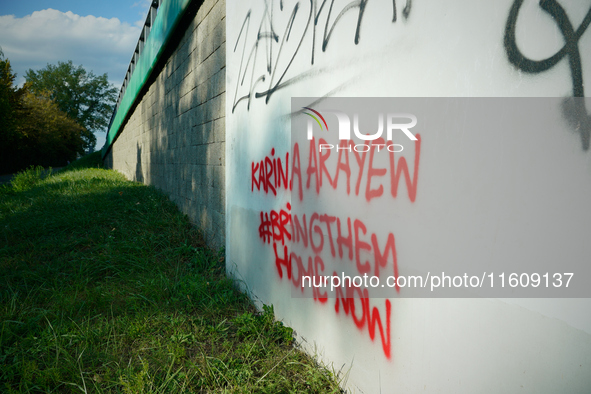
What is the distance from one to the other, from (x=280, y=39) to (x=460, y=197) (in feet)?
5.56

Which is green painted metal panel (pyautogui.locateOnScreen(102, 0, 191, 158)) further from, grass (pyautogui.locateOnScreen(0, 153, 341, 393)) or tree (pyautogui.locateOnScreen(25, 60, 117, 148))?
tree (pyautogui.locateOnScreen(25, 60, 117, 148))

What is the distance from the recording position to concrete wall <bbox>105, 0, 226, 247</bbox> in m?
3.57

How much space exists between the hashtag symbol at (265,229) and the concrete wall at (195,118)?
0.90m

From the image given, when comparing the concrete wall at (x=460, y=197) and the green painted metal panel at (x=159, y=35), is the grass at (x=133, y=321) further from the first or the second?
the green painted metal panel at (x=159, y=35)

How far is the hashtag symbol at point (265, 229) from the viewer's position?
255 centimetres

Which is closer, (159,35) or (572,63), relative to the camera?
(572,63)

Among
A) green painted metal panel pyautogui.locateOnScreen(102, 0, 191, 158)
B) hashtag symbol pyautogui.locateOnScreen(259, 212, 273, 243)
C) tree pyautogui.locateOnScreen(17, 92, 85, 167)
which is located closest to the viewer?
hashtag symbol pyautogui.locateOnScreen(259, 212, 273, 243)

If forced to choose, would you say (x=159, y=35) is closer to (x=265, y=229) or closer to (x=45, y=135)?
(x=265, y=229)

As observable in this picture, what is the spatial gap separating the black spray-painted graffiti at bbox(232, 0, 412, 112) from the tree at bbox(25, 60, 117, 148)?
55604mm

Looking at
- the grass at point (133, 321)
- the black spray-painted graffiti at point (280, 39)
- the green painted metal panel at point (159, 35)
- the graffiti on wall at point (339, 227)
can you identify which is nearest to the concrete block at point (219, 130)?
the black spray-painted graffiti at point (280, 39)

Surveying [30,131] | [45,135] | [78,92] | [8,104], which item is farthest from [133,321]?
[78,92]

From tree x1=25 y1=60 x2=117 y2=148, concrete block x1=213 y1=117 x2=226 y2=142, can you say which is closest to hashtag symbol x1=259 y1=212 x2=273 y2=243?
concrete block x1=213 y1=117 x2=226 y2=142

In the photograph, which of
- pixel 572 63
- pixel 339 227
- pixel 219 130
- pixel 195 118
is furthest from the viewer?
pixel 195 118

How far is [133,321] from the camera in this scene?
2.38m
